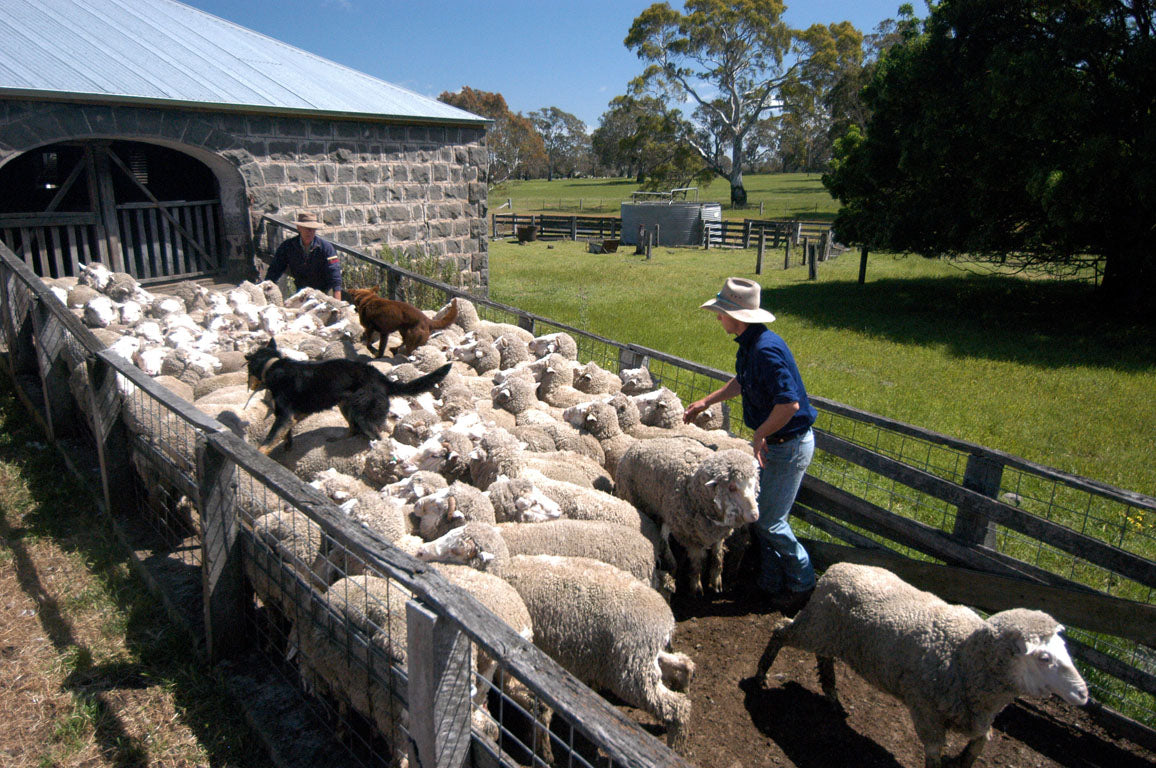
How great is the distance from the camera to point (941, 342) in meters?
14.7

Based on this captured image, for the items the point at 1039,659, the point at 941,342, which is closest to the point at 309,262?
the point at 1039,659

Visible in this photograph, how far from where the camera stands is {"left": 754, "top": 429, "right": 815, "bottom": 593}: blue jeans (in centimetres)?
469

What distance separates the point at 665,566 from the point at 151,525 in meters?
3.49

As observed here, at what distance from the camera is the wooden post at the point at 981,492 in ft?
14.0

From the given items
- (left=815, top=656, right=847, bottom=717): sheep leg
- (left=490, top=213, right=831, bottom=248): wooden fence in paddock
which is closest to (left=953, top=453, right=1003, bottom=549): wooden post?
(left=815, top=656, right=847, bottom=717): sheep leg

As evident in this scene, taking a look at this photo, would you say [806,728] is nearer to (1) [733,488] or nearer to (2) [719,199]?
(1) [733,488]

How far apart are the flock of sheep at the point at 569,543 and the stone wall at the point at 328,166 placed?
3587mm

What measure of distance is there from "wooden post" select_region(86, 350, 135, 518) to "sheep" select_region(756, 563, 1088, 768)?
4.40 metres

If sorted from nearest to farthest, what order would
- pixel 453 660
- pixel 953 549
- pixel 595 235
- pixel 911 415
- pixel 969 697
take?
pixel 453 660 < pixel 969 697 < pixel 953 549 < pixel 911 415 < pixel 595 235

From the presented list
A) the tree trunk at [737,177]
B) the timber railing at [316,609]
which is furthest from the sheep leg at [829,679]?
the tree trunk at [737,177]

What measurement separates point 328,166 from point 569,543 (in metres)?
9.85

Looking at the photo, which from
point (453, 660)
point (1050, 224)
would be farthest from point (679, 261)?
point (453, 660)

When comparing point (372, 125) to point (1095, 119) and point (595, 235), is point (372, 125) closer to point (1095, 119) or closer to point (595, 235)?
point (1095, 119)

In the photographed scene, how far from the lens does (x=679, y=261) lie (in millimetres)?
29219
